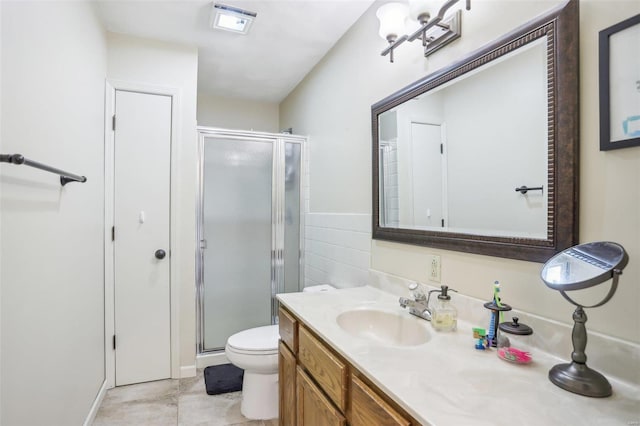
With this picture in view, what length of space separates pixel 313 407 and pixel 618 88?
1.40m

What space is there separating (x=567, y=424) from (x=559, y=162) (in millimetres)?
686

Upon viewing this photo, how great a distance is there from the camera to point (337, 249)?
241cm

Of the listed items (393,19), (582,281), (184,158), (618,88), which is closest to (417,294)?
(582,281)

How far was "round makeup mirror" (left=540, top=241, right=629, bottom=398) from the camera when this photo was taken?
0.75 meters

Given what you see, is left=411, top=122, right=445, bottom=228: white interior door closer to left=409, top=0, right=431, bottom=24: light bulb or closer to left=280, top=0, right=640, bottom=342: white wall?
left=280, top=0, right=640, bottom=342: white wall

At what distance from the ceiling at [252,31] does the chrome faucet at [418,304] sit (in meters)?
1.66

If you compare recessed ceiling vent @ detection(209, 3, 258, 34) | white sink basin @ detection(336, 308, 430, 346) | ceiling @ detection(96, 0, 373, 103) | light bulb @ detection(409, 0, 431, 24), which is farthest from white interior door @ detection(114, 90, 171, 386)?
light bulb @ detection(409, 0, 431, 24)

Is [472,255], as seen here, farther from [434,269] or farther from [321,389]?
[321,389]

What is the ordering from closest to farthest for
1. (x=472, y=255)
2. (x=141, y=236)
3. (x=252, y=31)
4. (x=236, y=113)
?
(x=472, y=255), (x=252, y=31), (x=141, y=236), (x=236, y=113)

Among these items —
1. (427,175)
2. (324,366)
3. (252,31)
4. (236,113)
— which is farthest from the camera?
(236,113)

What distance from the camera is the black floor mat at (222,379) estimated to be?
7.72 feet

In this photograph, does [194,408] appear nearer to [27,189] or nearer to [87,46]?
[27,189]

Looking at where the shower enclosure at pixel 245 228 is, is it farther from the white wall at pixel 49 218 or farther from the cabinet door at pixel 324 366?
the cabinet door at pixel 324 366

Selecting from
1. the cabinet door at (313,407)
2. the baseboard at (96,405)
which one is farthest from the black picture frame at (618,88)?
the baseboard at (96,405)
